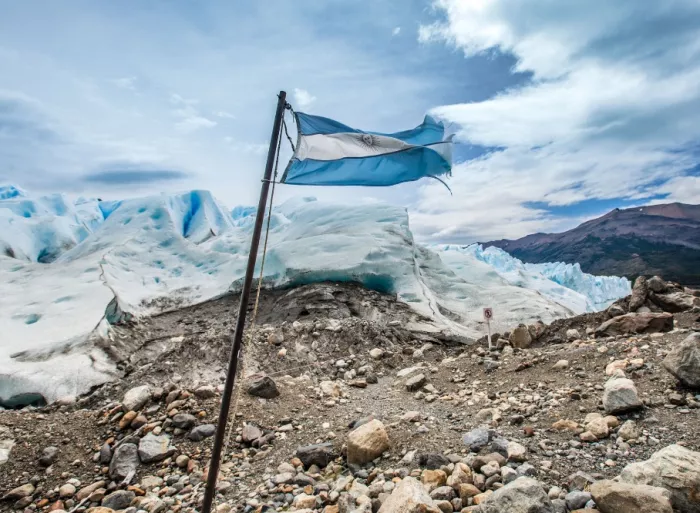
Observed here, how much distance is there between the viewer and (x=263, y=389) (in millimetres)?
5945

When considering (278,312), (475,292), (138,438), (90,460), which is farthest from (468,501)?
(475,292)

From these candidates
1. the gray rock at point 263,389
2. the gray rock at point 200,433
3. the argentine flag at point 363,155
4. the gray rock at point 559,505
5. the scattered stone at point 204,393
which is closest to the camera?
the gray rock at point 559,505

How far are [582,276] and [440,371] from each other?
29.0 m

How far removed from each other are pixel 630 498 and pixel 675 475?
411mm

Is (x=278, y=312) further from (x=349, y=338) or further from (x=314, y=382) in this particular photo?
(x=314, y=382)

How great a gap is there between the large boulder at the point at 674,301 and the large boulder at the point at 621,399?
640cm

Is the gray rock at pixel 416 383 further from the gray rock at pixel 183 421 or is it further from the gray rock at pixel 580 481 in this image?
the gray rock at pixel 580 481

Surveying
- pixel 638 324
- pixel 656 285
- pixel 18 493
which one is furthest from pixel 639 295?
pixel 18 493

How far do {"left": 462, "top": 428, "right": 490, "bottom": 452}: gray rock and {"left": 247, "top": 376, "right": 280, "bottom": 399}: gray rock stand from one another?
3092 mm

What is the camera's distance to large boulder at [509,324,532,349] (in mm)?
8242

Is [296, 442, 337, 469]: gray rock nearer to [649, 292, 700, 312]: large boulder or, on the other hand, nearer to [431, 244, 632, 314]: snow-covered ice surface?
[649, 292, 700, 312]: large boulder

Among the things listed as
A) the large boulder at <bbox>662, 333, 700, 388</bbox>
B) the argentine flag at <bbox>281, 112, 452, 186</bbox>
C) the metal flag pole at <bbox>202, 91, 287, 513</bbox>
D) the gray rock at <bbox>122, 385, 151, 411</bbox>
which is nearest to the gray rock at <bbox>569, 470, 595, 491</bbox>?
the large boulder at <bbox>662, 333, 700, 388</bbox>

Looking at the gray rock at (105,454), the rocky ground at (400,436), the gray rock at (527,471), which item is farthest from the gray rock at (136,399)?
the gray rock at (527,471)

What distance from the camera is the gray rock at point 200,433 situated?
4820 millimetres
